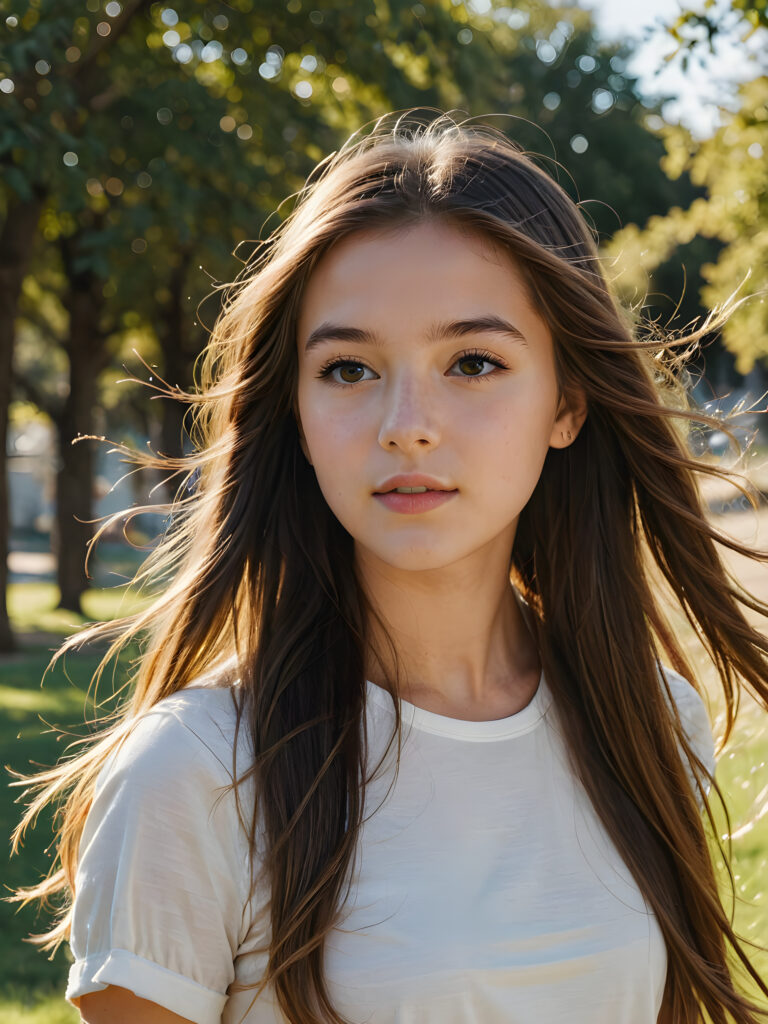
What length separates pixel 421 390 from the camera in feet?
6.27

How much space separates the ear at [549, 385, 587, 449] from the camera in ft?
7.41

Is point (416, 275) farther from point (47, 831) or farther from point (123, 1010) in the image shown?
point (47, 831)

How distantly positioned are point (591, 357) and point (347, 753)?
2.96 ft

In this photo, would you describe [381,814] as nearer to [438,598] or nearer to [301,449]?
[438,598]

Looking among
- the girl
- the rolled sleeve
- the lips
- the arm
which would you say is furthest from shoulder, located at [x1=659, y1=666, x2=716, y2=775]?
the arm

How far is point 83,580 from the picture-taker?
Result: 16609 millimetres

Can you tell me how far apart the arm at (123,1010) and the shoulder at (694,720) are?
1.21 metres

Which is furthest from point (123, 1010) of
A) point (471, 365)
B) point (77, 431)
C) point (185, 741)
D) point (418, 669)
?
point (77, 431)

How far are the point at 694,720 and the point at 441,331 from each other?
1053 mm

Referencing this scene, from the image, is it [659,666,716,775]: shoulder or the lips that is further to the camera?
[659,666,716,775]: shoulder

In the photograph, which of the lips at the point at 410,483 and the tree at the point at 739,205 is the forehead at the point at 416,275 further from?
the tree at the point at 739,205

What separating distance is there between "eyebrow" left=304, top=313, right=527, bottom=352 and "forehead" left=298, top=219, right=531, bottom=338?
0.7 inches

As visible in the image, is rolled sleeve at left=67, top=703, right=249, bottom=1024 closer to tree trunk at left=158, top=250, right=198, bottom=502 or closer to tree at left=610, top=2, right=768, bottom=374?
tree at left=610, top=2, right=768, bottom=374

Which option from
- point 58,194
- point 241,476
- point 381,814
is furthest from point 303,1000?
point 58,194
